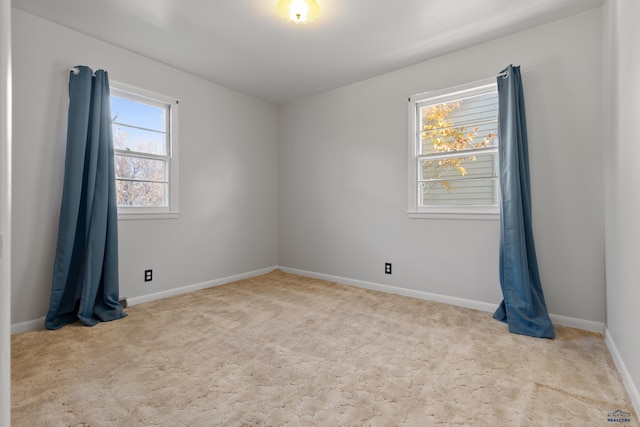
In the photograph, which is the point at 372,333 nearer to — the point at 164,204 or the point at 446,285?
the point at 446,285

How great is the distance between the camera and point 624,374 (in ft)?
5.94

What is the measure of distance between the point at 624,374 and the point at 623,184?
1101 millimetres

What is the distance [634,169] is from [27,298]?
167 inches

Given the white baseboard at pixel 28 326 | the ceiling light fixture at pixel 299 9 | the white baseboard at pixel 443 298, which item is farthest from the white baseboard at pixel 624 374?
the white baseboard at pixel 28 326

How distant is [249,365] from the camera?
6.64 feet

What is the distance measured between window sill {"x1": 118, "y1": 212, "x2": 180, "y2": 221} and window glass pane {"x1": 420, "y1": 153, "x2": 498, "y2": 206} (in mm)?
2802

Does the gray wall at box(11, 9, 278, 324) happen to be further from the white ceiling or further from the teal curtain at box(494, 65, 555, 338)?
the teal curtain at box(494, 65, 555, 338)

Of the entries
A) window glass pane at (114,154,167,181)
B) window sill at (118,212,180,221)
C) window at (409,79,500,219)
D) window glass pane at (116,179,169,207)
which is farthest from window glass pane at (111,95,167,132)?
window at (409,79,500,219)

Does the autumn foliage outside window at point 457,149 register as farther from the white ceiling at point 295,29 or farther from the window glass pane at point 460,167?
the white ceiling at point 295,29

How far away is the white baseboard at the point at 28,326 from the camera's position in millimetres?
2496

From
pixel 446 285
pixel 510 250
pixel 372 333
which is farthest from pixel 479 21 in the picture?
pixel 372 333

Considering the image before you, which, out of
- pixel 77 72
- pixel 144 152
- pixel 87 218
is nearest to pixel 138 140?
pixel 144 152

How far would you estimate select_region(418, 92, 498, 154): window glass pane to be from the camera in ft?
10.1

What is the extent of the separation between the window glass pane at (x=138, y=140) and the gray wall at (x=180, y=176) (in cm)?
23
